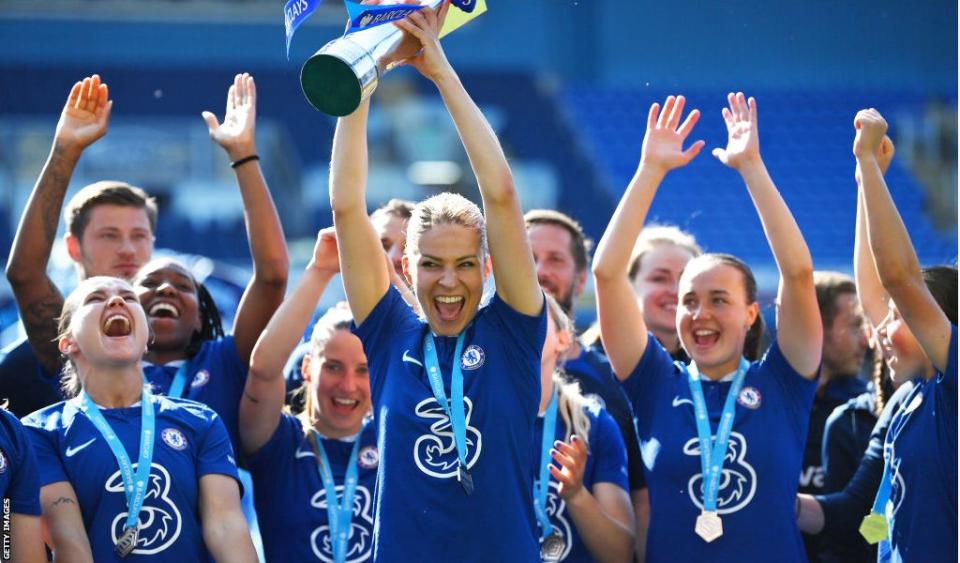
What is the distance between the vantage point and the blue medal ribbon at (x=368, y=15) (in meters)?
2.72

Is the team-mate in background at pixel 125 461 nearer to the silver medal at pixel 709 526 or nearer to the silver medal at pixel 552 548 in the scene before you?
the silver medal at pixel 552 548

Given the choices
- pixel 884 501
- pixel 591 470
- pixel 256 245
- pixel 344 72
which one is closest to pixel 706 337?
pixel 591 470

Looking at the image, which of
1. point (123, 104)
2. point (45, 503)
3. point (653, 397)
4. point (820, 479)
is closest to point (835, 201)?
point (123, 104)

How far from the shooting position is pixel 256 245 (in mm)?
4012

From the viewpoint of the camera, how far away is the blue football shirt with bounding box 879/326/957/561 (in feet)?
11.0

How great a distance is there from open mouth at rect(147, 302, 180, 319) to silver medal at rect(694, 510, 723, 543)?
5.72 ft

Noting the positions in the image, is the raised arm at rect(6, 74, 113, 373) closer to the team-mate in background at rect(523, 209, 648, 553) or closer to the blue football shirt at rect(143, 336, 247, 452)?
the blue football shirt at rect(143, 336, 247, 452)

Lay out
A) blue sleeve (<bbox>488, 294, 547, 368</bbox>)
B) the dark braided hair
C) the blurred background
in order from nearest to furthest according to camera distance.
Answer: blue sleeve (<bbox>488, 294, 547, 368</bbox>) → the dark braided hair → the blurred background

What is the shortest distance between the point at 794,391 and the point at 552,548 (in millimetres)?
806

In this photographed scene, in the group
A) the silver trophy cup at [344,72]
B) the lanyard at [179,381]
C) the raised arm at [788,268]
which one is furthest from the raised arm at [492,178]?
the lanyard at [179,381]

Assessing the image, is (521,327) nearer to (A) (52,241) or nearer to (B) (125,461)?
(B) (125,461)

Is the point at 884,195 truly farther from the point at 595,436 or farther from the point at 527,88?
the point at 527,88

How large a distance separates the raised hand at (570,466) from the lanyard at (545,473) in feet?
0.49

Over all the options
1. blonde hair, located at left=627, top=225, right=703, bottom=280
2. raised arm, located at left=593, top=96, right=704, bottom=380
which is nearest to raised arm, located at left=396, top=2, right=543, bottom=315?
raised arm, located at left=593, top=96, right=704, bottom=380
